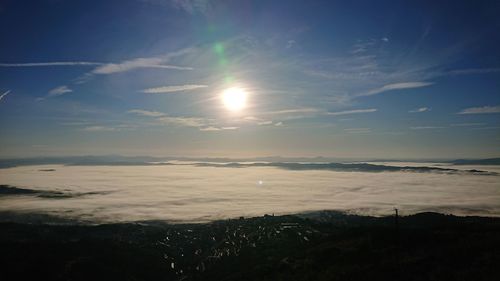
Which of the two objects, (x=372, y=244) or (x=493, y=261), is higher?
(x=493, y=261)

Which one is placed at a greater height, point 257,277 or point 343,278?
point 343,278

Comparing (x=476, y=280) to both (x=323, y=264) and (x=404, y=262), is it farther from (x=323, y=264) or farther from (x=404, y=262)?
(x=323, y=264)

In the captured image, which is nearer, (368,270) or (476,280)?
(476,280)

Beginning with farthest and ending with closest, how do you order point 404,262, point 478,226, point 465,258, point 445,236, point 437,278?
point 478,226
point 445,236
point 404,262
point 465,258
point 437,278

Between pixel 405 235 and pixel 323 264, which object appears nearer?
pixel 323 264

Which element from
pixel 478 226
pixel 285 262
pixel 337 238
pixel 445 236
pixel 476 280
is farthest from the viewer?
pixel 337 238

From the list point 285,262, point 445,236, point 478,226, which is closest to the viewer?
point 445,236

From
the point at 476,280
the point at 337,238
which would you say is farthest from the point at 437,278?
the point at 337,238

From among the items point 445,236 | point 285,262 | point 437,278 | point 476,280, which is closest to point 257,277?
point 285,262

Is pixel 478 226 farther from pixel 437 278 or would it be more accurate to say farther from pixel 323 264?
pixel 437 278

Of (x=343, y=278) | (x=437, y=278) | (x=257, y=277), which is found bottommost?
(x=257, y=277)
